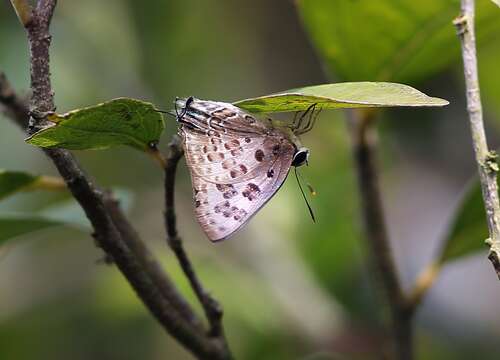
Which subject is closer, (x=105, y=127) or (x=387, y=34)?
(x=105, y=127)

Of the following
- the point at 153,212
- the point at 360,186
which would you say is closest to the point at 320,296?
the point at 153,212

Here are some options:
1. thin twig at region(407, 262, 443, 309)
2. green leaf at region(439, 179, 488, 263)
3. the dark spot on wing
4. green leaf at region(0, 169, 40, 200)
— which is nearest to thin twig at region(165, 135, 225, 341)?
the dark spot on wing

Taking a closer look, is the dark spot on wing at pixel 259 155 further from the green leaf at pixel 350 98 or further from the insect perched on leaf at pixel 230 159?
the green leaf at pixel 350 98

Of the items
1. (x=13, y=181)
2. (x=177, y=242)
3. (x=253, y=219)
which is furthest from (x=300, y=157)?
(x=253, y=219)

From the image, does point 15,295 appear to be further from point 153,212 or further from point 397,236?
point 397,236

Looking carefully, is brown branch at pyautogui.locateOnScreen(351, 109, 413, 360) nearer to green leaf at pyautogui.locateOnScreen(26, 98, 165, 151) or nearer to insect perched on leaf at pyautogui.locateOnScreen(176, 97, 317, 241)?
insect perched on leaf at pyautogui.locateOnScreen(176, 97, 317, 241)

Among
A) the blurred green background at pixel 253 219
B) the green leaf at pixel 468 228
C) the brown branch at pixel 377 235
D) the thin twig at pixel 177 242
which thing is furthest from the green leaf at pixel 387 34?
the blurred green background at pixel 253 219

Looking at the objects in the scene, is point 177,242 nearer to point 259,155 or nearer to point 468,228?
point 259,155
